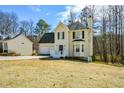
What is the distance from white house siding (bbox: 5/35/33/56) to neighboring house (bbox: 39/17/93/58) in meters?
5.55

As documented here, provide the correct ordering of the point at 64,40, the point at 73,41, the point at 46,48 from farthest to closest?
the point at 46,48 < the point at 64,40 < the point at 73,41

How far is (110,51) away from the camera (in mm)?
29141

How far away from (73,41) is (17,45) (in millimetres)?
8678

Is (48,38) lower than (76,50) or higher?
higher

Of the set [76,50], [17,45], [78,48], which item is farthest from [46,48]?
[78,48]

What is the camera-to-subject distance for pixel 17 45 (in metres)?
32.2

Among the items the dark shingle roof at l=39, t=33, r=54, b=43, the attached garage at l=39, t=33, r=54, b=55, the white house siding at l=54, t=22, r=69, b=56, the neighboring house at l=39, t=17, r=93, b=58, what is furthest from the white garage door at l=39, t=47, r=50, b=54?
the white house siding at l=54, t=22, r=69, b=56

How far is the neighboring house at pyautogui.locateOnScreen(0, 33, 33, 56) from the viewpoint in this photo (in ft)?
104

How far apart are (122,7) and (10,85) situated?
2100 cm

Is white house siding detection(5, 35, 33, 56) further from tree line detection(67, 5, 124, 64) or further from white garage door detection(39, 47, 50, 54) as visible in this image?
tree line detection(67, 5, 124, 64)

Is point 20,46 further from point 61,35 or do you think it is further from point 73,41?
point 73,41

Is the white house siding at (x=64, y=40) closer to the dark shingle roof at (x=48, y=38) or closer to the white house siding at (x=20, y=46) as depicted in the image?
the dark shingle roof at (x=48, y=38)
